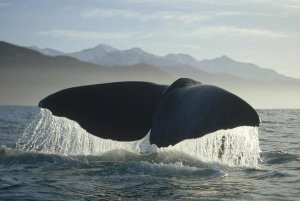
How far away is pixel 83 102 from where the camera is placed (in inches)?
268

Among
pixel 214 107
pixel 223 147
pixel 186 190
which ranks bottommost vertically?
pixel 186 190

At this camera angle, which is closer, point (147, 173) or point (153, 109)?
point (153, 109)

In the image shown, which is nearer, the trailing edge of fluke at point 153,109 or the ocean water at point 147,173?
the trailing edge of fluke at point 153,109

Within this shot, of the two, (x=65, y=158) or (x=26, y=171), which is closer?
(x=26, y=171)

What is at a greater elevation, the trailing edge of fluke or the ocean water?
the trailing edge of fluke

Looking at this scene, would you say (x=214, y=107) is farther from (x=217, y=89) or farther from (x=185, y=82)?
(x=185, y=82)

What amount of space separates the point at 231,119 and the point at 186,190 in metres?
1.60

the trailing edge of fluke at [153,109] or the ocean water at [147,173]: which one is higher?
the trailing edge of fluke at [153,109]

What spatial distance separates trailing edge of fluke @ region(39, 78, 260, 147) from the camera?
535 centimetres

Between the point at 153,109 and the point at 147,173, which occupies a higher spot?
the point at 153,109

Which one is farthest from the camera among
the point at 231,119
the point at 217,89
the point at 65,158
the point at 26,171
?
the point at 65,158

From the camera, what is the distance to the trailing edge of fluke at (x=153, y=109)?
5.35m

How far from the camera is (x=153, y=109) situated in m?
6.61

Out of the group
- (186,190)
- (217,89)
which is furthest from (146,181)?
(217,89)
